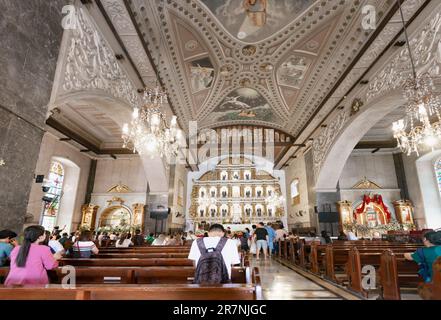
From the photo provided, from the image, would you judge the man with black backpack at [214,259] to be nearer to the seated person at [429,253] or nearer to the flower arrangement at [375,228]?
the seated person at [429,253]

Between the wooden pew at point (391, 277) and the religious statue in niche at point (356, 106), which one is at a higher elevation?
the religious statue in niche at point (356, 106)

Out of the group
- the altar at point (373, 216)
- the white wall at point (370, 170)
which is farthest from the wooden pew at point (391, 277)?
the white wall at point (370, 170)

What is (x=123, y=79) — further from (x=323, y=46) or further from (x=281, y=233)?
(x=281, y=233)

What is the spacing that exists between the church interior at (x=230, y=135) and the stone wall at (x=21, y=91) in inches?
0.9

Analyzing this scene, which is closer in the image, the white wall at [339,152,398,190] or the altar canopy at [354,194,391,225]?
the altar canopy at [354,194,391,225]

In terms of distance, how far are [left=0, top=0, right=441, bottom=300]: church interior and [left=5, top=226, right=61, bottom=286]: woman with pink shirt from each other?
14cm

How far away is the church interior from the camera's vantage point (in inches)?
141

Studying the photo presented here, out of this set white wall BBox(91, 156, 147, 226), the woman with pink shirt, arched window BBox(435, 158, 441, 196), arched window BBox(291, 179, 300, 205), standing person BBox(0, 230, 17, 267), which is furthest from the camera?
arched window BBox(291, 179, 300, 205)

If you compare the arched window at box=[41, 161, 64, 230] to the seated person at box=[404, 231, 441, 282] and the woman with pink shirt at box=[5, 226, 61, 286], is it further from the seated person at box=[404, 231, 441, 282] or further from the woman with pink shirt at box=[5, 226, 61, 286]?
the seated person at box=[404, 231, 441, 282]

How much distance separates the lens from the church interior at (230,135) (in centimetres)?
359

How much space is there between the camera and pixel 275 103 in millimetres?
11523

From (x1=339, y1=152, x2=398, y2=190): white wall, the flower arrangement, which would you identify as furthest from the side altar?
(x1=339, y1=152, x2=398, y2=190): white wall

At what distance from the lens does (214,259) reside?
2268mm
